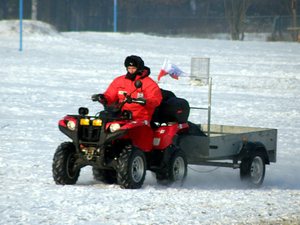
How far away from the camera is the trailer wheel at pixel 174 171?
508 inches

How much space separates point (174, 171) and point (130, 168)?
1116 millimetres

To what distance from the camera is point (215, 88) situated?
3197cm

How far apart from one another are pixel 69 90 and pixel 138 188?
56.5 feet

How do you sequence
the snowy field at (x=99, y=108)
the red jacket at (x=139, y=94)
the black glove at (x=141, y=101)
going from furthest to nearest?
the red jacket at (x=139, y=94), the black glove at (x=141, y=101), the snowy field at (x=99, y=108)

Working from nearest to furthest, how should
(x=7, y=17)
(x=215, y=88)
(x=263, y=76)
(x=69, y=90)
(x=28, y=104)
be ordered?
1. (x=28, y=104)
2. (x=69, y=90)
3. (x=215, y=88)
4. (x=263, y=76)
5. (x=7, y=17)

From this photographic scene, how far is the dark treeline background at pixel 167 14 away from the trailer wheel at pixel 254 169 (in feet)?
173

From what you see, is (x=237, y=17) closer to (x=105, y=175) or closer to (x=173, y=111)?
(x=173, y=111)

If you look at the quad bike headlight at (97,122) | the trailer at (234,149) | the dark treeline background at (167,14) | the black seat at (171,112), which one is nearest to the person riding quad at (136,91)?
the black seat at (171,112)

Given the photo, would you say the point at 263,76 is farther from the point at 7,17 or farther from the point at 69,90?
the point at 7,17

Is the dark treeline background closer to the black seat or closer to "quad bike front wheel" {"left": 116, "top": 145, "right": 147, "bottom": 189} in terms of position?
the black seat

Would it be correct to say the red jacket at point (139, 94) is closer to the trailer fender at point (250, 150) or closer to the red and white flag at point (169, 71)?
the red and white flag at point (169, 71)

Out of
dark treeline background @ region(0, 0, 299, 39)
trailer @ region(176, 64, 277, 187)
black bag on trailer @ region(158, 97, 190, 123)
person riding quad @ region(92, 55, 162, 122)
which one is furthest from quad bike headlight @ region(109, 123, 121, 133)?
dark treeline background @ region(0, 0, 299, 39)

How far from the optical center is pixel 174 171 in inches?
514

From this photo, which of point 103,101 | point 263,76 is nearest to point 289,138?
point 103,101
